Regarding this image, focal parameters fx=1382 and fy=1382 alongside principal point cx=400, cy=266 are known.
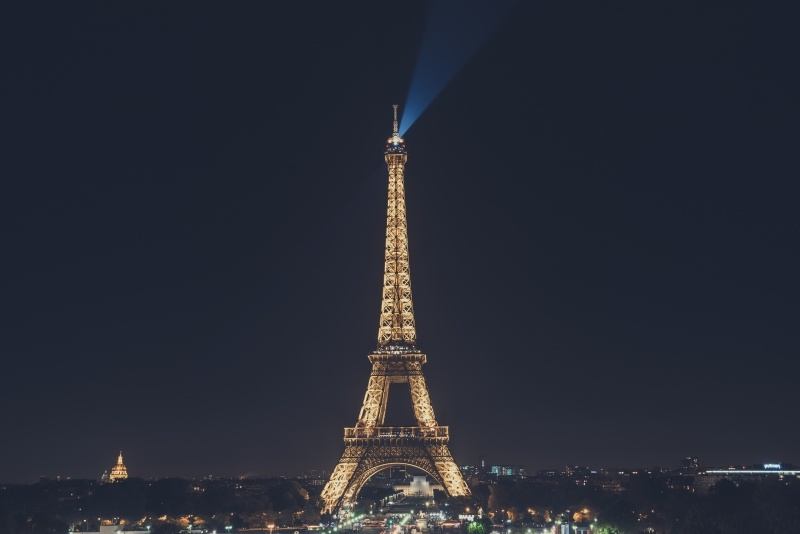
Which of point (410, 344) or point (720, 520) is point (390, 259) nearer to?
point (410, 344)

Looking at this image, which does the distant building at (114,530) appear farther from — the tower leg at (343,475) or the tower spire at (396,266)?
the tower spire at (396,266)

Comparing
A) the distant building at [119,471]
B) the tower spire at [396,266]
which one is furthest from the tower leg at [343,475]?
the distant building at [119,471]

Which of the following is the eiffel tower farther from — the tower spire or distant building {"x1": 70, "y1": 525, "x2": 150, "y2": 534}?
distant building {"x1": 70, "y1": 525, "x2": 150, "y2": 534}

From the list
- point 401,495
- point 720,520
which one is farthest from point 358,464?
point 401,495

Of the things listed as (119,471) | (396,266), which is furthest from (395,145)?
(119,471)

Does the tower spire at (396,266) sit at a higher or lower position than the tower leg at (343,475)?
higher

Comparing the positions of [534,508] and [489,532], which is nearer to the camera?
[489,532]

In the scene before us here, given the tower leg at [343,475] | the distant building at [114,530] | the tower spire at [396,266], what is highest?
the tower spire at [396,266]
